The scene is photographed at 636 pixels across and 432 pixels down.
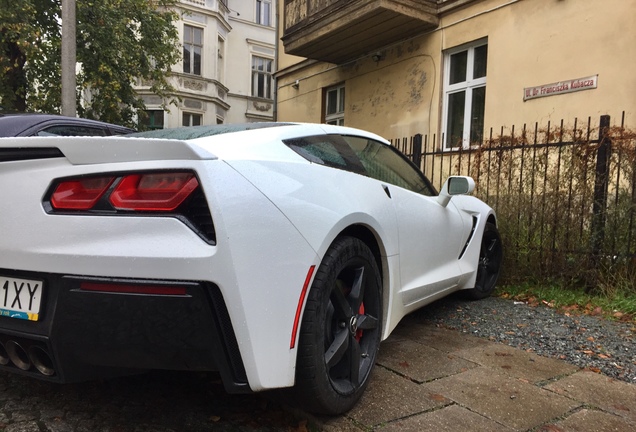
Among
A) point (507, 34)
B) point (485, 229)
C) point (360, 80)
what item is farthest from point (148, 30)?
point (485, 229)

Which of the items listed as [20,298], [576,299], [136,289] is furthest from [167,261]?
[576,299]

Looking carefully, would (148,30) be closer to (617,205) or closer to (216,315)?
(617,205)

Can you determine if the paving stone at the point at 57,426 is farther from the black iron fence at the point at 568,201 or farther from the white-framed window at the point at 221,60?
the white-framed window at the point at 221,60

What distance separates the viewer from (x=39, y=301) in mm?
1635

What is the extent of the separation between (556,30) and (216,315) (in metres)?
8.03

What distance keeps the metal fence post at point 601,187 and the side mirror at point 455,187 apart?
207 centimetres

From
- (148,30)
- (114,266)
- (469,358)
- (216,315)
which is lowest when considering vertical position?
(469,358)

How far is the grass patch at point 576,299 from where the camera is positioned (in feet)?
13.3

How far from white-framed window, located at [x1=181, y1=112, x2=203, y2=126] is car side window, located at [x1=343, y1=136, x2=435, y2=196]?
2447 centimetres

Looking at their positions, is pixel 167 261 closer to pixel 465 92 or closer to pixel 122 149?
pixel 122 149

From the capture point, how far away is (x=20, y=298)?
5.51 feet

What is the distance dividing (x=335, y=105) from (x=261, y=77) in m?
19.0

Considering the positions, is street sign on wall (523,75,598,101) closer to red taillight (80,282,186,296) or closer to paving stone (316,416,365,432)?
paving stone (316,416,365,432)

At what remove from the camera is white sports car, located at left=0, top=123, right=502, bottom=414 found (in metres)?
1.55
